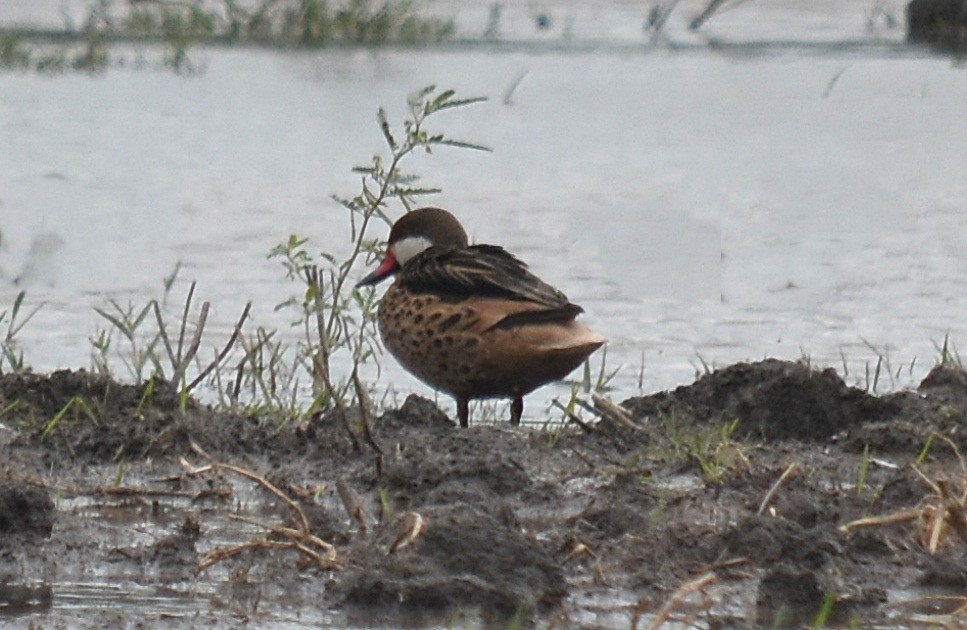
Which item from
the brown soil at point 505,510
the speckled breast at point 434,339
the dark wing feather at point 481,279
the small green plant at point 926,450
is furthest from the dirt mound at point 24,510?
the small green plant at point 926,450

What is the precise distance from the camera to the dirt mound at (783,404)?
6.16 meters

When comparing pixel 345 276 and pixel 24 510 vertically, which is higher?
pixel 345 276

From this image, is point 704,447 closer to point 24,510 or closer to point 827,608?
point 827,608

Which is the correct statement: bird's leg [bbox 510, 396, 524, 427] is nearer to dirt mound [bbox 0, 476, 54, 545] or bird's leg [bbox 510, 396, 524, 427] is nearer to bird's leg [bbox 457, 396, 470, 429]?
bird's leg [bbox 457, 396, 470, 429]

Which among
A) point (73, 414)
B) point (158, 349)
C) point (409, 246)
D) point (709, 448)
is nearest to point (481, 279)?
point (409, 246)

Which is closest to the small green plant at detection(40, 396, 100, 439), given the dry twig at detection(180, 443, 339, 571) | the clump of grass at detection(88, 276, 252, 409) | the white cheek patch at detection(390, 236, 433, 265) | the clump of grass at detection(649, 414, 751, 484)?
the clump of grass at detection(88, 276, 252, 409)

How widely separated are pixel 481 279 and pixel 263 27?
32.1 ft

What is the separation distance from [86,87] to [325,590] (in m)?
10.1

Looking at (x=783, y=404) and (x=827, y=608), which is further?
(x=783, y=404)

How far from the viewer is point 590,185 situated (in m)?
11.1

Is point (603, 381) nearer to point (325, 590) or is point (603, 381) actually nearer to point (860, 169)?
point (325, 590)

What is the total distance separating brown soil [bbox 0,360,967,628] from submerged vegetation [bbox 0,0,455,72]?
9767mm

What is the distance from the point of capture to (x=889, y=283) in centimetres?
892

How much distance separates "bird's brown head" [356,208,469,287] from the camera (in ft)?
24.9
